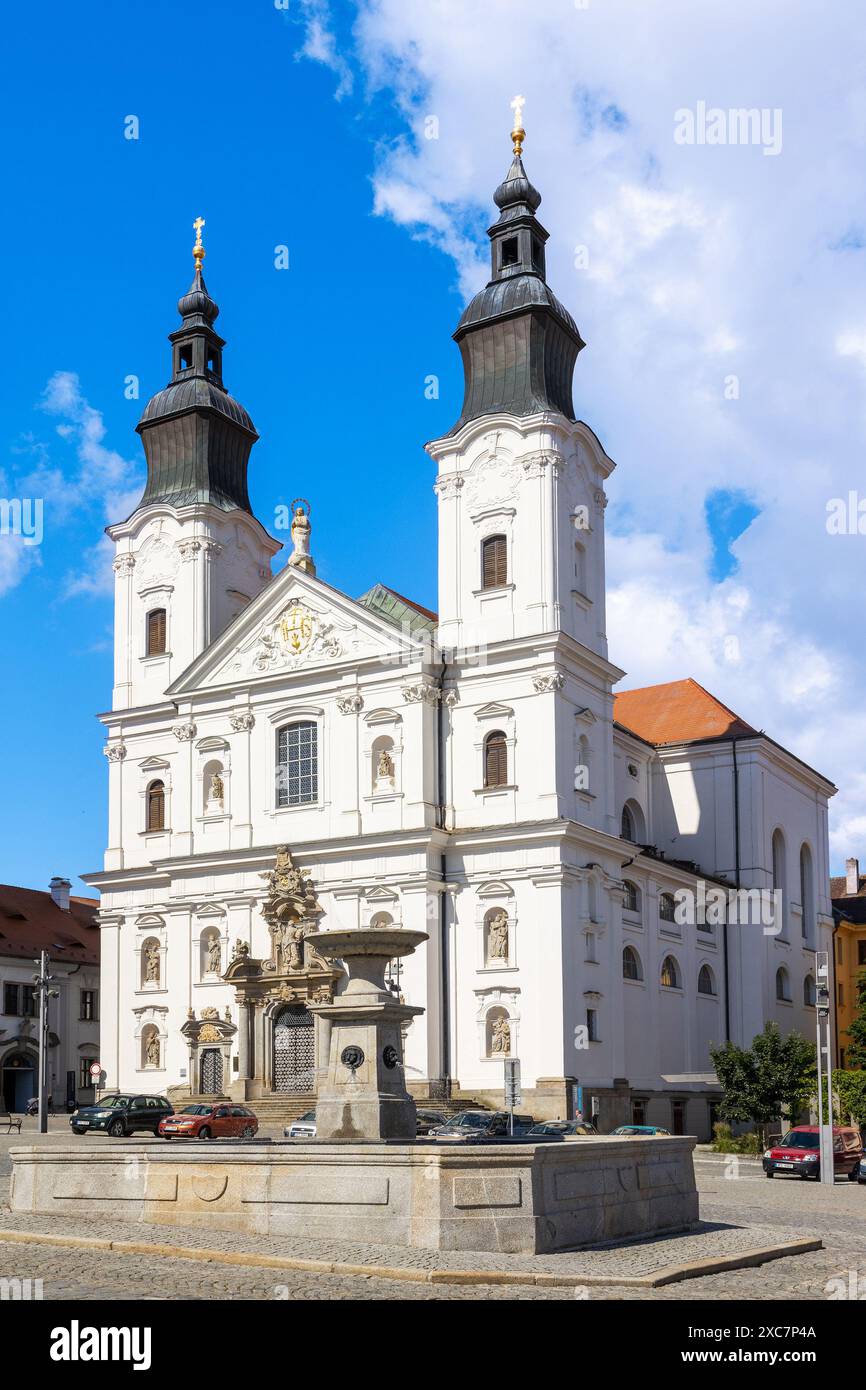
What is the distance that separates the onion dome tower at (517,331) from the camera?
159ft

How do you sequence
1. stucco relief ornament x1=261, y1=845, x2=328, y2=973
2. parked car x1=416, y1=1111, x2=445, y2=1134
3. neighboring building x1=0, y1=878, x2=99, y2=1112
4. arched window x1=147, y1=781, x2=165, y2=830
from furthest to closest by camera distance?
neighboring building x1=0, y1=878, x2=99, y2=1112
arched window x1=147, y1=781, x2=165, y2=830
stucco relief ornament x1=261, y1=845, x2=328, y2=973
parked car x1=416, y1=1111, x2=445, y2=1134

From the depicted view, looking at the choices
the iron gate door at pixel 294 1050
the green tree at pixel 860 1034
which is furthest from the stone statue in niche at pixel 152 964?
the green tree at pixel 860 1034

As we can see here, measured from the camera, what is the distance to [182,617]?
53.9 metres

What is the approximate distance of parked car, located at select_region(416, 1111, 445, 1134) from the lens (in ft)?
112

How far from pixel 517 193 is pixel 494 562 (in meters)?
12.0

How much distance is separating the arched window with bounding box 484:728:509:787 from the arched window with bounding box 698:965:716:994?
12.8 m

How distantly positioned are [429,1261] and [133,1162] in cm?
430

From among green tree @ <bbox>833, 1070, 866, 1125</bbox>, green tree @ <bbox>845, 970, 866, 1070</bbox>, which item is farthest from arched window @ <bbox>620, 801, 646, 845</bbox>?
green tree @ <bbox>833, 1070, 866, 1125</bbox>

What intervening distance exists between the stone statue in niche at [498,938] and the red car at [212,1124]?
30.8 feet

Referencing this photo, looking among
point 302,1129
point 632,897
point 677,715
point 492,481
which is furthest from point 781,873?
point 302,1129

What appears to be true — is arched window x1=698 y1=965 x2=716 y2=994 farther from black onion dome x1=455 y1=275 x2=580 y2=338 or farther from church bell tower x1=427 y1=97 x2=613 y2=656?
black onion dome x1=455 y1=275 x2=580 y2=338

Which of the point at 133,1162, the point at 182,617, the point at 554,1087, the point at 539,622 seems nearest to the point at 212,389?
the point at 182,617

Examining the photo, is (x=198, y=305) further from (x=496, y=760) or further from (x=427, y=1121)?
(x=427, y=1121)

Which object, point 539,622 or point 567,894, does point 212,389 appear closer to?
point 539,622
